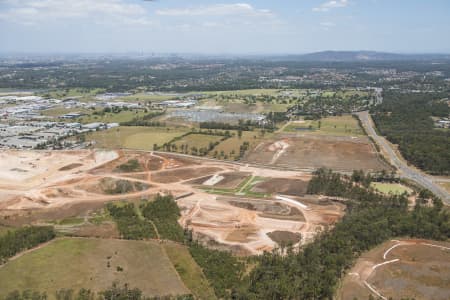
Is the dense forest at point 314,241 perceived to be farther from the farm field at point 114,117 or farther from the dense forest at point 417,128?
the farm field at point 114,117

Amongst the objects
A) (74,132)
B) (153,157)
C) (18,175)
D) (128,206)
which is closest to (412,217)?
(128,206)

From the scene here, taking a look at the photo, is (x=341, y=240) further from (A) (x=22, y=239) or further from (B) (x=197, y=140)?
(B) (x=197, y=140)

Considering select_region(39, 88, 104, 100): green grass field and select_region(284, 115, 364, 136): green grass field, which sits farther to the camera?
select_region(39, 88, 104, 100): green grass field

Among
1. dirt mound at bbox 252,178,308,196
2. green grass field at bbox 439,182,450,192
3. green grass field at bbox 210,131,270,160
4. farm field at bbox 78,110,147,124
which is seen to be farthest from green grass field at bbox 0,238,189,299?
farm field at bbox 78,110,147,124

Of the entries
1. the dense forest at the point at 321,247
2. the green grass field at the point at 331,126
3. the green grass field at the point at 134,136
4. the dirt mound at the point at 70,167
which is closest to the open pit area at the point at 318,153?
the green grass field at the point at 331,126

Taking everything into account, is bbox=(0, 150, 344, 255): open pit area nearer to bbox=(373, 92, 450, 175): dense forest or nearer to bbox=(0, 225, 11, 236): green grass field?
bbox=(0, 225, 11, 236): green grass field
